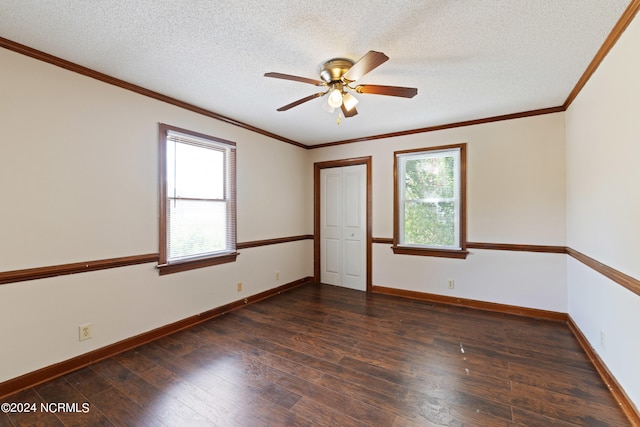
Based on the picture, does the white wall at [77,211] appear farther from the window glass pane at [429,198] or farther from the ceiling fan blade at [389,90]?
the window glass pane at [429,198]

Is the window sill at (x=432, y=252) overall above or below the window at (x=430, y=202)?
below

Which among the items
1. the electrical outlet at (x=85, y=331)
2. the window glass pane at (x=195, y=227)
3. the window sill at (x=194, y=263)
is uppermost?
the window glass pane at (x=195, y=227)

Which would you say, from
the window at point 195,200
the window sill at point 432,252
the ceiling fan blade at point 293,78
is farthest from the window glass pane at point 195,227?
the window sill at point 432,252

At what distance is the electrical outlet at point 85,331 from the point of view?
2.24m

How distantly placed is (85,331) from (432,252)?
3829 millimetres

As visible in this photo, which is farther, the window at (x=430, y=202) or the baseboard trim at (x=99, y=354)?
the window at (x=430, y=202)

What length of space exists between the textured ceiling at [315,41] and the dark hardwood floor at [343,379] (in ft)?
7.91

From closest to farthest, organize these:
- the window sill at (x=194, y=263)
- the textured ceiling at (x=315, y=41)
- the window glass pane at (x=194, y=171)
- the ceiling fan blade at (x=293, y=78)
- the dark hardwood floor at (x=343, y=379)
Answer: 1. the textured ceiling at (x=315, y=41)
2. the dark hardwood floor at (x=343, y=379)
3. the ceiling fan blade at (x=293, y=78)
4. the window sill at (x=194, y=263)
5. the window glass pane at (x=194, y=171)

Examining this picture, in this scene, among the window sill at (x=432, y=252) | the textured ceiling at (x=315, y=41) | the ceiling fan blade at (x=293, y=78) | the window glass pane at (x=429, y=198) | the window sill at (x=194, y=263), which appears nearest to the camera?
the textured ceiling at (x=315, y=41)

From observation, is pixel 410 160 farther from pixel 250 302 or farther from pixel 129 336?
pixel 129 336

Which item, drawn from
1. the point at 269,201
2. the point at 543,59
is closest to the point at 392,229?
the point at 269,201

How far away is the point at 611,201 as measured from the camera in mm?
1948

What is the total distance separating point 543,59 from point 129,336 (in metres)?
4.16

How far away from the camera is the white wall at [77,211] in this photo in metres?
1.95
